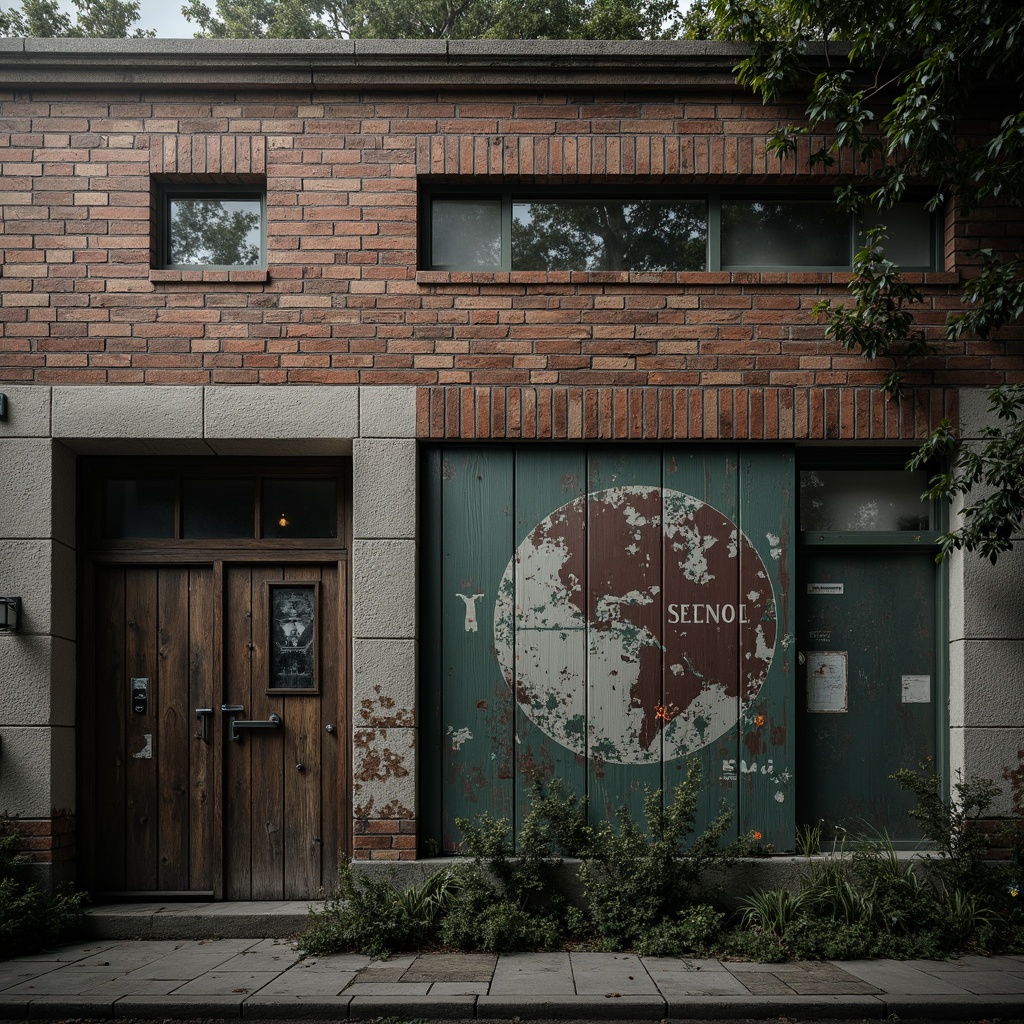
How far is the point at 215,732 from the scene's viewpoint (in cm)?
604

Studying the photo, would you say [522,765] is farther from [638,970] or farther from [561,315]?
[561,315]

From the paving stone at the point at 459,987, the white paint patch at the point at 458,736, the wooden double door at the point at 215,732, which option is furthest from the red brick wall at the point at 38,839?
the paving stone at the point at 459,987

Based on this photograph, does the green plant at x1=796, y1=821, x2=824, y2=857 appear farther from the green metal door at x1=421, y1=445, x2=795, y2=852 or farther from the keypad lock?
the keypad lock

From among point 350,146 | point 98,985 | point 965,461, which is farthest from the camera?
point 350,146

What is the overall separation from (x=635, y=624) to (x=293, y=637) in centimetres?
243

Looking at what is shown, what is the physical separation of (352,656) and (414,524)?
104cm

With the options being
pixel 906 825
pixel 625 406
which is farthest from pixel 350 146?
pixel 906 825

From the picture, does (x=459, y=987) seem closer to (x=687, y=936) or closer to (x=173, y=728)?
(x=687, y=936)

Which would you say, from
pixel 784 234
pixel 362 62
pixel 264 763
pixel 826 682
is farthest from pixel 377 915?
pixel 362 62

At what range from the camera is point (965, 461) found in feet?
18.5

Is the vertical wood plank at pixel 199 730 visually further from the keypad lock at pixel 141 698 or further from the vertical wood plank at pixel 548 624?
the vertical wood plank at pixel 548 624

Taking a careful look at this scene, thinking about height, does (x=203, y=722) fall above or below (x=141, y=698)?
below

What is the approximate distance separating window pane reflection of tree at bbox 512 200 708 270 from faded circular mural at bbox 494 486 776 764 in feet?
5.51

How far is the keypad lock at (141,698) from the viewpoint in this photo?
6094 millimetres
